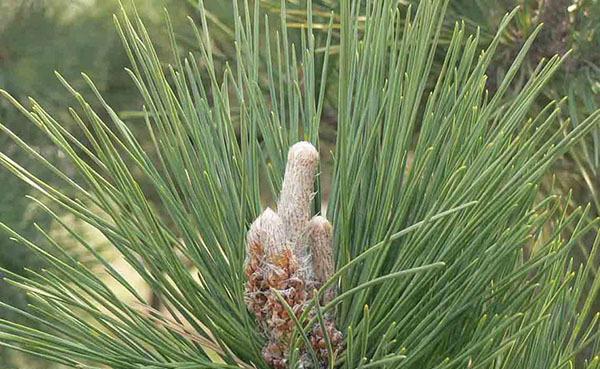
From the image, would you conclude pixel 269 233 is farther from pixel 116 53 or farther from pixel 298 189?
pixel 116 53

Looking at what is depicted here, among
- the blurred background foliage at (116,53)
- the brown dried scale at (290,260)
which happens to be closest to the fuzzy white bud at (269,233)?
the brown dried scale at (290,260)

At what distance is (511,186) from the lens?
37 cm

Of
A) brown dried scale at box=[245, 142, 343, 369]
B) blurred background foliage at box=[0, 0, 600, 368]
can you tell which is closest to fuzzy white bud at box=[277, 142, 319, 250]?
brown dried scale at box=[245, 142, 343, 369]

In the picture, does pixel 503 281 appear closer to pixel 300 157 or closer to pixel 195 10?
pixel 300 157

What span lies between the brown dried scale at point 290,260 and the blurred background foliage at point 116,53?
33cm

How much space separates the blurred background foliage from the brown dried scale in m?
0.33

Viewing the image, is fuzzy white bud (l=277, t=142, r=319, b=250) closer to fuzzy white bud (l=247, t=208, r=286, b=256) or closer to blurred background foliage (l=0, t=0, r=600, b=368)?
fuzzy white bud (l=247, t=208, r=286, b=256)

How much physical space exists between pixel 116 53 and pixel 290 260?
626 millimetres

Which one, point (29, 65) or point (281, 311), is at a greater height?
point (29, 65)

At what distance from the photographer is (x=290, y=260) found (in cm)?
40

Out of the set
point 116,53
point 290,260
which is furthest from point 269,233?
point 116,53

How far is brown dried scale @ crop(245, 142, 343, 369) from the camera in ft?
1.30

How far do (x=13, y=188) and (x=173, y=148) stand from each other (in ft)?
1.70

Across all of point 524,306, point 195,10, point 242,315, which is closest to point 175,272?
point 242,315
